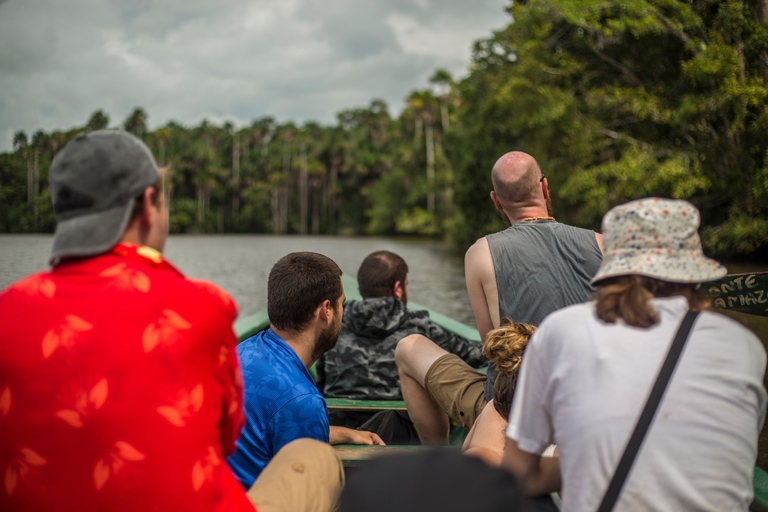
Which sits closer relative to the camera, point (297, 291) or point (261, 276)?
point (297, 291)

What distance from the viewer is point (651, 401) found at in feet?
3.16

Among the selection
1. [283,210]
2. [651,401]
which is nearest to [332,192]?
[283,210]

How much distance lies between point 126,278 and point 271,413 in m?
0.87

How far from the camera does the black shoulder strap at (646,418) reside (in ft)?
3.16

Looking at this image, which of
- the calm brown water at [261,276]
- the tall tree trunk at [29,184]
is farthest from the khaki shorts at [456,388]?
the tall tree trunk at [29,184]

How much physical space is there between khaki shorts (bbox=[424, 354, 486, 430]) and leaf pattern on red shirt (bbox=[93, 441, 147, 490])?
5.39 ft

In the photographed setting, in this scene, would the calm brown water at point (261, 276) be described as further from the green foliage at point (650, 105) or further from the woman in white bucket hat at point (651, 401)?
the woman in white bucket hat at point (651, 401)

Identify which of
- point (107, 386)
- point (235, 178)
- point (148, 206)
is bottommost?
point (107, 386)

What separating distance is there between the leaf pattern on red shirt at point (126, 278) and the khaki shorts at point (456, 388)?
170 cm

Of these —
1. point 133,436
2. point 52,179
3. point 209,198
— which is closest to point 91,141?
point 52,179

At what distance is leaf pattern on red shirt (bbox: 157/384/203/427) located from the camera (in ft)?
3.18

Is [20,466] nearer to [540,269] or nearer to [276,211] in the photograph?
[540,269]

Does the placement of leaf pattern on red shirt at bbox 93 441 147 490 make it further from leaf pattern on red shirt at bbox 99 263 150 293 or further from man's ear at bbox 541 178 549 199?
man's ear at bbox 541 178 549 199

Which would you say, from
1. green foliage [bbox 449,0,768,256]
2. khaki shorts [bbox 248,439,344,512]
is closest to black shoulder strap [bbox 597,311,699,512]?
khaki shorts [bbox 248,439,344,512]
